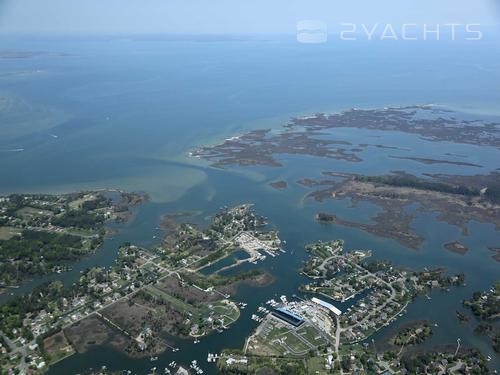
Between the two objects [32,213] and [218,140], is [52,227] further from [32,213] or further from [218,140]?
[218,140]

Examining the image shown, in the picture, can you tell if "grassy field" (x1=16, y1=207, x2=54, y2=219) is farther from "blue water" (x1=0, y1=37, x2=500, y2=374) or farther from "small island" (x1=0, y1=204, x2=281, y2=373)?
"small island" (x1=0, y1=204, x2=281, y2=373)

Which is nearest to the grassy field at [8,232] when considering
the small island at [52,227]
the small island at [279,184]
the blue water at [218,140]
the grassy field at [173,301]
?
the small island at [52,227]

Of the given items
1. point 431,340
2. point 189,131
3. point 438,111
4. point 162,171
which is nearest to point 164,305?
point 431,340

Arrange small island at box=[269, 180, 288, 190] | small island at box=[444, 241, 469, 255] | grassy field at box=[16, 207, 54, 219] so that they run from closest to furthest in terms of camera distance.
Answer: small island at box=[444, 241, 469, 255] < grassy field at box=[16, 207, 54, 219] < small island at box=[269, 180, 288, 190]

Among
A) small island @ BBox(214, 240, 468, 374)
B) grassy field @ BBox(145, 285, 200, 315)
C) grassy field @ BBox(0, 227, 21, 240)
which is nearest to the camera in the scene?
small island @ BBox(214, 240, 468, 374)

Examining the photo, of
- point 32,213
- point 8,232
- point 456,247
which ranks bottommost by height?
point 456,247

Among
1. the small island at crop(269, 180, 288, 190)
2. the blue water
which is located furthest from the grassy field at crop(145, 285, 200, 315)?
the small island at crop(269, 180, 288, 190)

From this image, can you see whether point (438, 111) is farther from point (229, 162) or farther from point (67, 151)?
point (67, 151)

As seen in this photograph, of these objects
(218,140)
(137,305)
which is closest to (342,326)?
(137,305)
